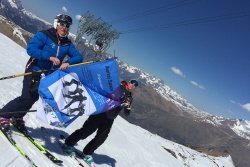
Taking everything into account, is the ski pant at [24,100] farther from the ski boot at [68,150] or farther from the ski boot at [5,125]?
the ski boot at [68,150]

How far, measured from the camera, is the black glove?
646 cm

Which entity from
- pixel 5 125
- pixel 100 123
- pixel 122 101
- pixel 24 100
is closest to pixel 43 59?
pixel 24 100

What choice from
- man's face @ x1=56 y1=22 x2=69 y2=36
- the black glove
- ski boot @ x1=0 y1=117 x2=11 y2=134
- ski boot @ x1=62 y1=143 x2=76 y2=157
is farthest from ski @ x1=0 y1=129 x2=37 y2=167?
man's face @ x1=56 y1=22 x2=69 y2=36

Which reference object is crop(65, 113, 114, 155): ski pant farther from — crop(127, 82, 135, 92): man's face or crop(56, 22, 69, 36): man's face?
crop(56, 22, 69, 36): man's face

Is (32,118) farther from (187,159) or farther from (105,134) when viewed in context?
(187,159)

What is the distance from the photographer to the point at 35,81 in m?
6.48

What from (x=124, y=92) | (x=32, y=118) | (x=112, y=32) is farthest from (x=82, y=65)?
(x=112, y=32)

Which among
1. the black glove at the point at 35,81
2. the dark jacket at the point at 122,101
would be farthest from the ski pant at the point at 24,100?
the dark jacket at the point at 122,101

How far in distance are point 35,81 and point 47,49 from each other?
0.97 metres

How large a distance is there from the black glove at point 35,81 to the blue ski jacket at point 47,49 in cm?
25

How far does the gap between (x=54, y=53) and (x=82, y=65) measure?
882mm

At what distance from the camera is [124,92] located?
8.04 m

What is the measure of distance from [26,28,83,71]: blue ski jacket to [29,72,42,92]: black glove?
245 millimetres

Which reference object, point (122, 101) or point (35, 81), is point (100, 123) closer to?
point (122, 101)
